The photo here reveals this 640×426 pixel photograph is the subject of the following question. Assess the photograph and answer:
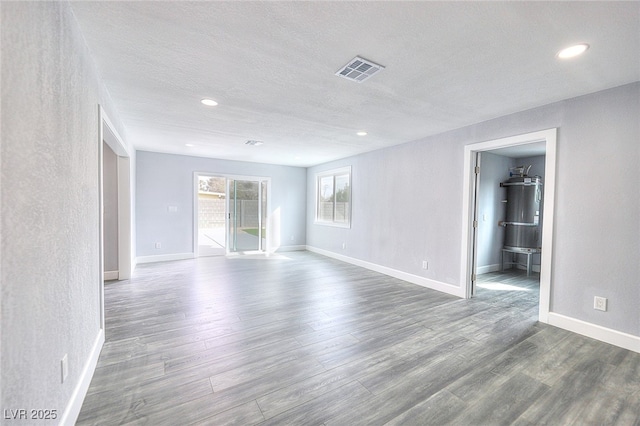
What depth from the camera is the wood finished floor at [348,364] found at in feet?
5.65

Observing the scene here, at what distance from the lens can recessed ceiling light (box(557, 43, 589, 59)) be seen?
1.95 metres

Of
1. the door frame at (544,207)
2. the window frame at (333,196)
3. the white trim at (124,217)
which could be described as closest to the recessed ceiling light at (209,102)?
the white trim at (124,217)

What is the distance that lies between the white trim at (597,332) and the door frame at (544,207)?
0.37ft

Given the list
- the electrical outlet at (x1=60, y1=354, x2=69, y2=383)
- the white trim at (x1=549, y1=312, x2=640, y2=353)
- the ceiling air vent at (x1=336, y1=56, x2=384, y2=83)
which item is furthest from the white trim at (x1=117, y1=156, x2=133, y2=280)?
the white trim at (x1=549, y1=312, x2=640, y2=353)

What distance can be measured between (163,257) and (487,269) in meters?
6.82

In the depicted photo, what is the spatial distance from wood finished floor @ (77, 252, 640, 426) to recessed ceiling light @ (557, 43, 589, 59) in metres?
2.43

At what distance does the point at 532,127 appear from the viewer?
10.5 ft

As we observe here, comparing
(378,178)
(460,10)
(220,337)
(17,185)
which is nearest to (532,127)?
(460,10)

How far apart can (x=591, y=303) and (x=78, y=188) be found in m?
4.49

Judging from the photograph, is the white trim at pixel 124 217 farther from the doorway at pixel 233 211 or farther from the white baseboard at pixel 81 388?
the white baseboard at pixel 81 388

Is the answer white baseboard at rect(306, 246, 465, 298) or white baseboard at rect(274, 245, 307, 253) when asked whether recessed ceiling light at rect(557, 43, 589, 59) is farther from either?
white baseboard at rect(274, 245, 307, 253)

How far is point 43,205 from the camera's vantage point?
4.18ft

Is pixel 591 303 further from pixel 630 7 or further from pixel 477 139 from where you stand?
pixel 630 7

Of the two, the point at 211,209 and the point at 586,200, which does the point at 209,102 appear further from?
the point at 211,209
